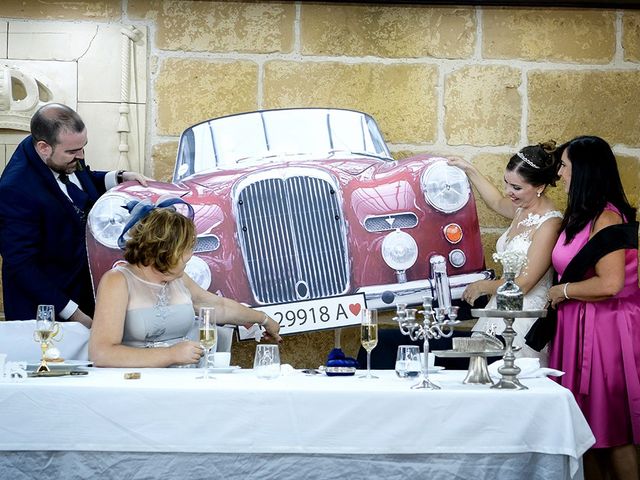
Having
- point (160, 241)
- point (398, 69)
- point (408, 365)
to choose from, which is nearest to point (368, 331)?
point (408, 365)

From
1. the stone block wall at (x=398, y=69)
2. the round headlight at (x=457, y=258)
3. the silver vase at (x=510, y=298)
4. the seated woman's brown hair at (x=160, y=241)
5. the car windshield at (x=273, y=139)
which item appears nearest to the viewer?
the silver vase at (x=510, y=298)

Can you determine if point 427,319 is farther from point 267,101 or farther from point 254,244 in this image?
point 267,101

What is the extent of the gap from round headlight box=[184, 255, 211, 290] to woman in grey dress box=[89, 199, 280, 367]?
45 centimetres

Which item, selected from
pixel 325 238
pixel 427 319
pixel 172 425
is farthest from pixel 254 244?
pixel 172 425

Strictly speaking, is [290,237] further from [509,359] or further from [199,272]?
[509,359]

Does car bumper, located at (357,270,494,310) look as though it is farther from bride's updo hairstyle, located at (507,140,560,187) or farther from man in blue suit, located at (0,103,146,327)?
man in blue suit, located at (0,103,146,327)

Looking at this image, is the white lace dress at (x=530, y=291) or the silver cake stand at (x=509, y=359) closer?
the silver cake stand at (x=509, y=359)

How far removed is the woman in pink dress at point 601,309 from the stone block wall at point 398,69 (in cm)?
65

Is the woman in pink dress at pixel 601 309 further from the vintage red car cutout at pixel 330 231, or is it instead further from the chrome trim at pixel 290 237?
the chrome trim at pixel 290 237

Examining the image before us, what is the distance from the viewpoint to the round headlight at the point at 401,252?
374cm

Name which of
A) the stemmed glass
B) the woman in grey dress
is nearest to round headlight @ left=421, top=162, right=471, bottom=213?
the woman in grey dress

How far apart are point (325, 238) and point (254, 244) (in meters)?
0.28

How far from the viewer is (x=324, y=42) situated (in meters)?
4.17

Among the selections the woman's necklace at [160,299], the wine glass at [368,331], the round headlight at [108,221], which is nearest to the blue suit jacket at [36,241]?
the round headlight at [108,221]
